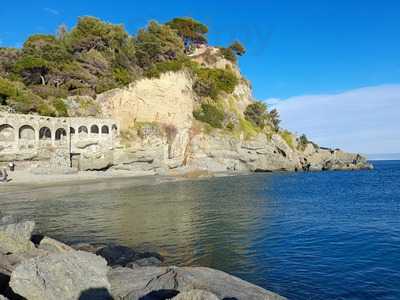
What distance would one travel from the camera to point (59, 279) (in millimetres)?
7094

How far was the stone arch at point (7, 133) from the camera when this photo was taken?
5016 cm

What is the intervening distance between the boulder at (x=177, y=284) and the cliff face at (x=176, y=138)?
174 ft

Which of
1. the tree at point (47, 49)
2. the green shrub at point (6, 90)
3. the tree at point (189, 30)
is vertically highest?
the tree at point (189, 30)

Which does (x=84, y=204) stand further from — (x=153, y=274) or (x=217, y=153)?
(x=217, y=153)

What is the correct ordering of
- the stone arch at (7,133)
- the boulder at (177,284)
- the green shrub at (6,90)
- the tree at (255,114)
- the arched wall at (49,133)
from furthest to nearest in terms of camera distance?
1. the tree at (255,114)
2. the green shrub at (6,90)
3. the arched wall at (49,133)
4. the stone arch at (7,133)
5. the boulder at (177,284)

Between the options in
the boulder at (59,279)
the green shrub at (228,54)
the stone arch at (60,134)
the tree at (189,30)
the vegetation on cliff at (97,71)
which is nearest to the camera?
the boulder at (59,279)

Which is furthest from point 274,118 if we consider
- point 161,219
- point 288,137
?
point 161,219

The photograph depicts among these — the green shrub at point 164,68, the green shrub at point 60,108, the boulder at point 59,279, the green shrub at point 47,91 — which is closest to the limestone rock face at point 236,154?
the green shrub at point 164,68

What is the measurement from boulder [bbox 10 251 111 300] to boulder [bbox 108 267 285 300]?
1.58 ft

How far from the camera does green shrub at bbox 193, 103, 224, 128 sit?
75688 mm

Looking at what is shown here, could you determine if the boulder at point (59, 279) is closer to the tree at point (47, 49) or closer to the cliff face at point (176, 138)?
the cliff face at point (176, 138)

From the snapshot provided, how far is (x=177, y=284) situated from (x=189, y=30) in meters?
101

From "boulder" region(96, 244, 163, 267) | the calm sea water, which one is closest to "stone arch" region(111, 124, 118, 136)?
the calm sea water

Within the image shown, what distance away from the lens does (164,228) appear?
19922 mm
